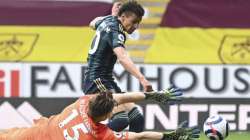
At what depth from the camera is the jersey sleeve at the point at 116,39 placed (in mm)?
8789

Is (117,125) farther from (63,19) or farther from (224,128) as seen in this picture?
(63,19)

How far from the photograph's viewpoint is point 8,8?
1307 cm

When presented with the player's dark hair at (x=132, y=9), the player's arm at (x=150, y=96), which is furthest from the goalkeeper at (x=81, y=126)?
the player's dark hair at (x=132, y=9)

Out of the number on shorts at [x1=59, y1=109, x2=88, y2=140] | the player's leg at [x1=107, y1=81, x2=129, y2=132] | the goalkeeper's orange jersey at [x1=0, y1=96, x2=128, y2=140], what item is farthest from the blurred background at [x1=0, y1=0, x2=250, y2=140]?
the number on shorts at [x1=59, y1=109, x2=88, y2=140]

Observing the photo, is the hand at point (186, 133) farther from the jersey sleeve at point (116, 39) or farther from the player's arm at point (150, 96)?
the jersey sleeve at point (116, 39)

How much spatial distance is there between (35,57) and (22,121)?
1.02m

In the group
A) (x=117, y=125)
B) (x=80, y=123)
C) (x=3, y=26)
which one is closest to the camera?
(x=80, y=123)

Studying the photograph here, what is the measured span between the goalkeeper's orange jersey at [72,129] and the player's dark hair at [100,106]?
77 mm

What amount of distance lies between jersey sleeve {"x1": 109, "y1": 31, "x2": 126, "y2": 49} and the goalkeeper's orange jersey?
1147mm

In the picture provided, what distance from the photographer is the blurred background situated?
13.1 m

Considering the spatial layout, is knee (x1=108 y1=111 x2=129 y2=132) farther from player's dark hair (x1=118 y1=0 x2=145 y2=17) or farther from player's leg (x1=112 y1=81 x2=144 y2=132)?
player's dark hair (x1=118 y1=0 x2=145 y2=17)

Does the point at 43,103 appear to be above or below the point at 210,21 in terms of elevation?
below

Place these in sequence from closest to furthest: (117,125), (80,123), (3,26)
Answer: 1. (80,123)
2. (117,125)
3. (3,26)

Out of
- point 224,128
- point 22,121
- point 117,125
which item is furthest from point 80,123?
point 22,121
